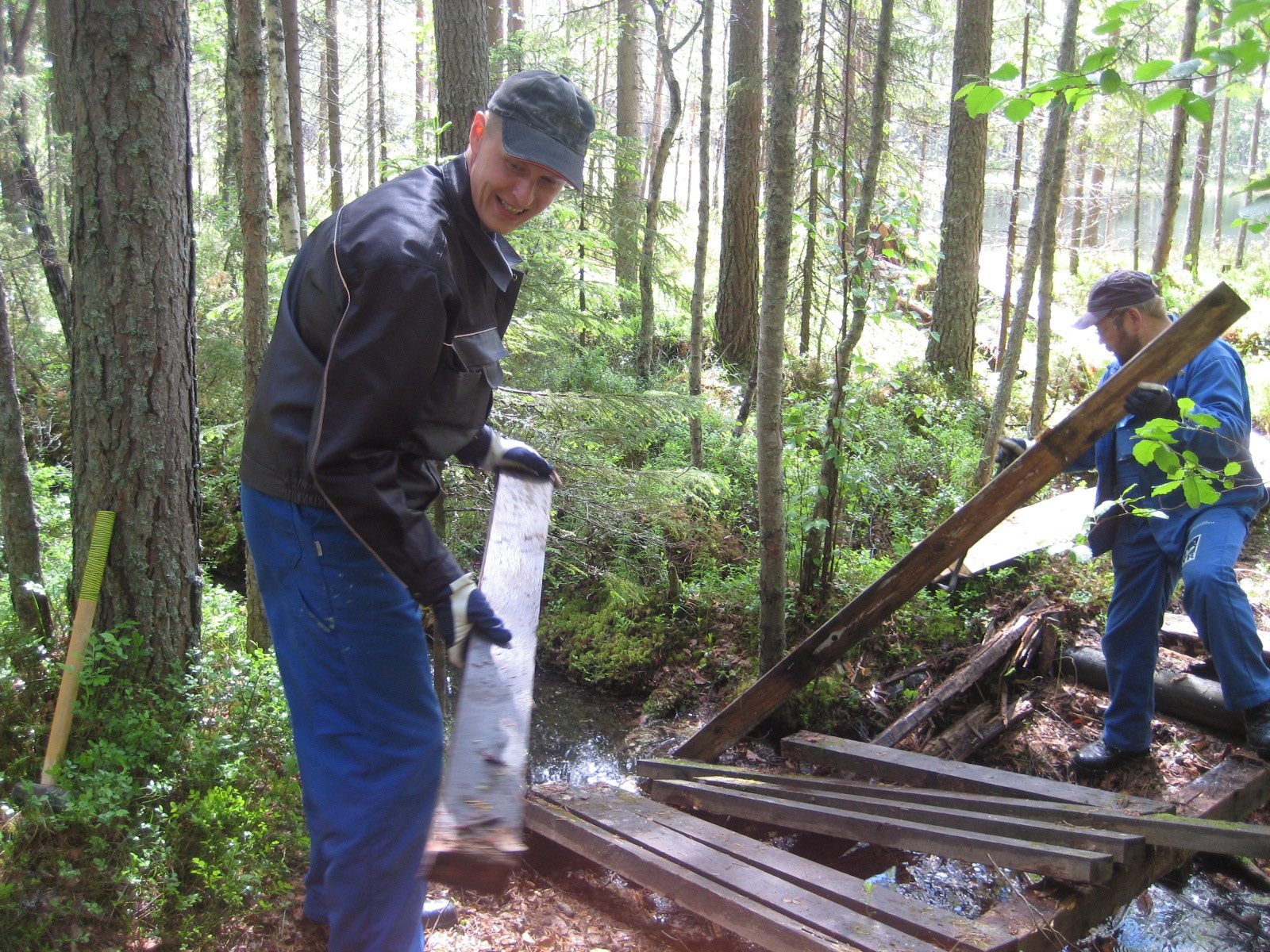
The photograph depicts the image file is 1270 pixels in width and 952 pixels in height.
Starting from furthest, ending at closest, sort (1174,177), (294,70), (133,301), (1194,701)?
(1174,177), (294,70), (1194,701), (133,301)

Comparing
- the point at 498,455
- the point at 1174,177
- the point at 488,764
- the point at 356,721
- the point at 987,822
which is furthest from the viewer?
the point at 1174,177

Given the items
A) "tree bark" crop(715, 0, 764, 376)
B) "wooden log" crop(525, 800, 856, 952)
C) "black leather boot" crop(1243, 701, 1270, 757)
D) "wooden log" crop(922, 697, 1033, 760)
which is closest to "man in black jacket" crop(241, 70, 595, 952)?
"wooden log" crop(525, 800, 856, 952)

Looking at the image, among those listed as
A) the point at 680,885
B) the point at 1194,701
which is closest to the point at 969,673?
the point at 1194,701

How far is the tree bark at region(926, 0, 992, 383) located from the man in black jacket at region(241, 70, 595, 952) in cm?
952

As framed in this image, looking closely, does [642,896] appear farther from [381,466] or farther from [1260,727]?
[1260,727]

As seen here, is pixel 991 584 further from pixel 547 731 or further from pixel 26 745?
pixel 26 745

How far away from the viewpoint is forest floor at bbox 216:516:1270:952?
9.24 ft

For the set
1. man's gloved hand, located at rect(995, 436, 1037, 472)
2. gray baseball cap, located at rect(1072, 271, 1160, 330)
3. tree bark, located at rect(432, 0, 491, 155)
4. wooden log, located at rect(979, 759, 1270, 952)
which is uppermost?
tree bark, located at rect(432, 0, 491, 155)

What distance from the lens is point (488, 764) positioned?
1915 mm

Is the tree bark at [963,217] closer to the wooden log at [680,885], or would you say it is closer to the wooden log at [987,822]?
the wooden log at [987,822]

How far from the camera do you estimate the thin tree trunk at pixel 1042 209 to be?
761cm

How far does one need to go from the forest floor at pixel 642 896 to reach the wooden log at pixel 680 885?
196 mm

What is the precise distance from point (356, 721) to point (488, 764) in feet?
1.55

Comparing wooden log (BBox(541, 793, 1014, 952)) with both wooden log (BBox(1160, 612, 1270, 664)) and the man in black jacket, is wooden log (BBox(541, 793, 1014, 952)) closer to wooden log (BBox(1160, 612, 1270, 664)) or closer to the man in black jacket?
the man in black jacket
